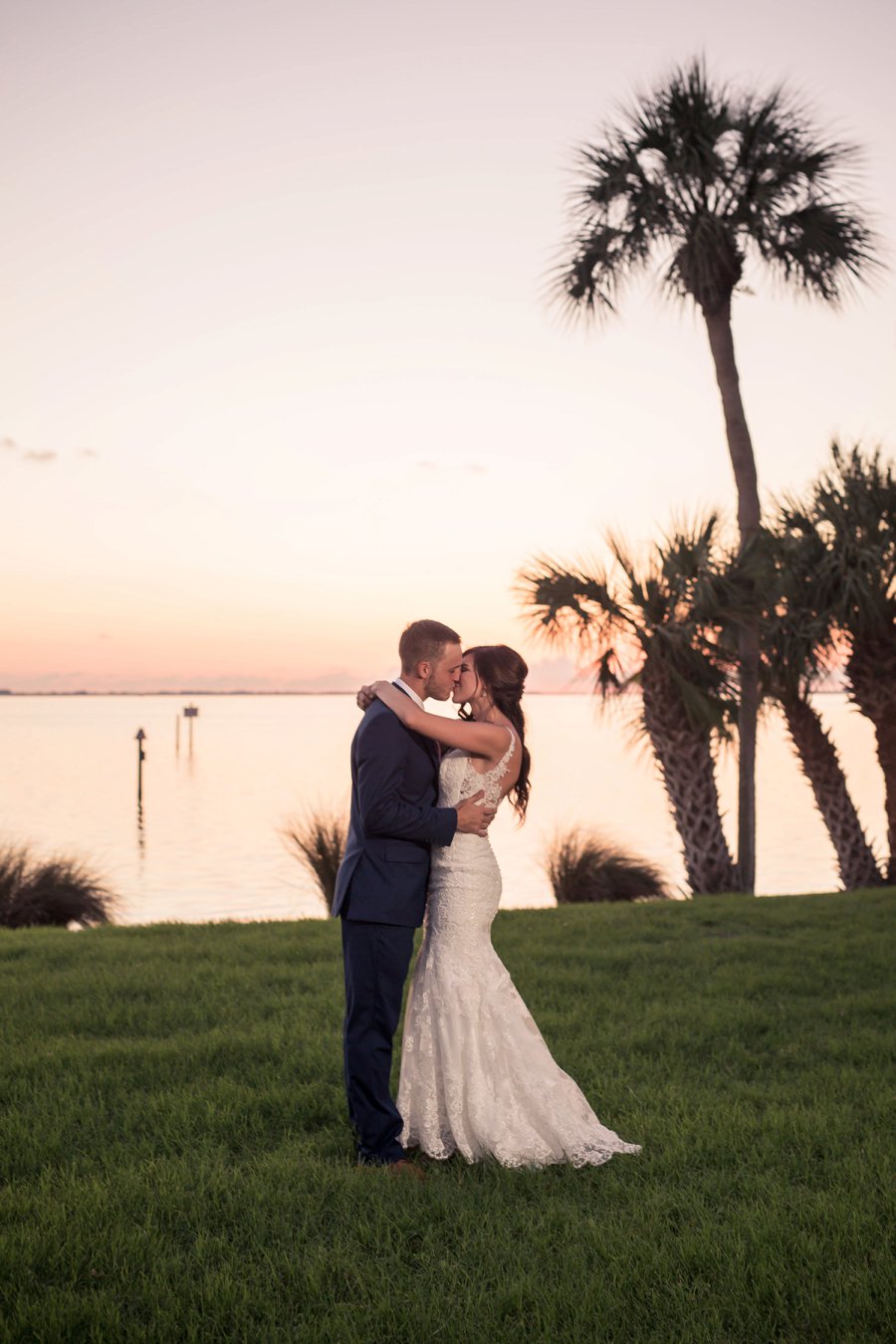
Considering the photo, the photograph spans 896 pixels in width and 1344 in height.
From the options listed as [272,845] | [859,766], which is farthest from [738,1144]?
[859,766]

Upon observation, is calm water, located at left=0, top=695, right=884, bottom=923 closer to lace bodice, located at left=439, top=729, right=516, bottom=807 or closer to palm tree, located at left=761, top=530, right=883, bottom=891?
palm tree, located at left=761, top=530, right=883, bottom=891

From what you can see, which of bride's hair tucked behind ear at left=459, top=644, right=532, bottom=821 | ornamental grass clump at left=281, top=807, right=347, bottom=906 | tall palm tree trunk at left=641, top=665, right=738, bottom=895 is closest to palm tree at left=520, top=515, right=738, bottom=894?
tall palm tree trunk at left=641, top=665, right=738, bottom=895

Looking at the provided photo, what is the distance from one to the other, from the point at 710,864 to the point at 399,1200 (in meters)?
12.7

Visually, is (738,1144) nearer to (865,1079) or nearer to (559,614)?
(865,1079)

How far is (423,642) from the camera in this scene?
16.5 ft

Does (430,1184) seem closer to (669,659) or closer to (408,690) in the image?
(408,690)

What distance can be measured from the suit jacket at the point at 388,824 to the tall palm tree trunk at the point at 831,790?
13227 mm

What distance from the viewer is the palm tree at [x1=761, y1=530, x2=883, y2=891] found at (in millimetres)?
16359

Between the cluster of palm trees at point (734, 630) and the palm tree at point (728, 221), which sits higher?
the palm tree at point (728, 221)

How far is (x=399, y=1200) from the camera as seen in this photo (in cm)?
456

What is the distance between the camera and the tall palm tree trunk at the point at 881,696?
16719mm

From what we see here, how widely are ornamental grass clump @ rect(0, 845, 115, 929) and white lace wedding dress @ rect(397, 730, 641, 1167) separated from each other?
411 inches

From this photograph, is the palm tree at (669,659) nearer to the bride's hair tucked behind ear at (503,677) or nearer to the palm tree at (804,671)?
the palm tree at (804,671)

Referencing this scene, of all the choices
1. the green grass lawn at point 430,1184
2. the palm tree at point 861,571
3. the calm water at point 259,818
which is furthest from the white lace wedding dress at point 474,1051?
the palm tree at point 861,571
